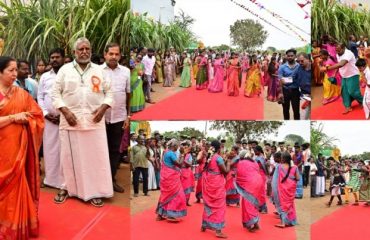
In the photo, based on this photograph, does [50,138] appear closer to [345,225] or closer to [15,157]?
[15,157]

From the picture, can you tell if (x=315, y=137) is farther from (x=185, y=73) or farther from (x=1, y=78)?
(x=1, y=78)

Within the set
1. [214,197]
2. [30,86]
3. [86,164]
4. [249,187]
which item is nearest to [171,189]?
[214,197]

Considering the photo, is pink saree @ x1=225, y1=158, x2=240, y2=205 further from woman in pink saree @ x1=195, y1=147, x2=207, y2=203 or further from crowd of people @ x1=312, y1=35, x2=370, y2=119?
crowd of people @ x1=312, y1=35, x2=370, y2=119

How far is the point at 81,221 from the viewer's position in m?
3.07

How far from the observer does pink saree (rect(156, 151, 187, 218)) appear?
3.05 meters

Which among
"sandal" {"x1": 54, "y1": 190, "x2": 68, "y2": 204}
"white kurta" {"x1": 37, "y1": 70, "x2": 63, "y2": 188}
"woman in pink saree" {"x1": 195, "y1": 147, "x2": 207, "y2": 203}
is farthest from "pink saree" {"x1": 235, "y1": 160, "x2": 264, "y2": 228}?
"white kurta" {"x1": 37, "y1": 70, "x2": 63, "y2": 188}

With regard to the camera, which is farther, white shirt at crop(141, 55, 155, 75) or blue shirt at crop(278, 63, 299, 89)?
white shirt at crop(141, 55, 155, 75)

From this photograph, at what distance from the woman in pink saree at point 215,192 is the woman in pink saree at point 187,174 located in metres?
0.09

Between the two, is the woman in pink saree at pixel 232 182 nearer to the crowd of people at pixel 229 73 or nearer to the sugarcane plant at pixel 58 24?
the crowd of people at pixel 229 73

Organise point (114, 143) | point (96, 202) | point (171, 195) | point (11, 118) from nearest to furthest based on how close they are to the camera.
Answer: point (11, 118) → point (171, 195) → point (96, 202) → point (114, 143)

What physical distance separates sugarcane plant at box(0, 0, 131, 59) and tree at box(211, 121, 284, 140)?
0.85 metres

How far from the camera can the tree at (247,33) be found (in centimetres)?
→ 301

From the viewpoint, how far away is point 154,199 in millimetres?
3104

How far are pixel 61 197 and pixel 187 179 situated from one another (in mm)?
884
